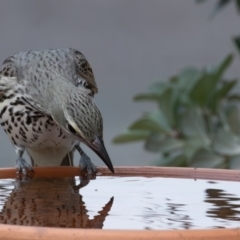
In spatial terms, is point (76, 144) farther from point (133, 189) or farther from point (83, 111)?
point (133, 189)

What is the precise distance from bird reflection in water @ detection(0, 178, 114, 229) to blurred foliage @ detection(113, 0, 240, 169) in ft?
5.62

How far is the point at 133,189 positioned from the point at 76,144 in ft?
3.97

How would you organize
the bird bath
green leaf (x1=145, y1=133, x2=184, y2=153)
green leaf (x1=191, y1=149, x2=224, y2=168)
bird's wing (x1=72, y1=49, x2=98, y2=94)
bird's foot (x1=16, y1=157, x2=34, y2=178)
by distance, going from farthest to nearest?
green leaf (x1=145, y1=133, x2=184, y2=153), green leaf (x1=191, y1=149, x2=224, y2=168), bird's wing (x1=72, y1=49, x2=98, y2=94), bird's foot (x1=16, y1=157, x2=34, y2=178), the bird bath

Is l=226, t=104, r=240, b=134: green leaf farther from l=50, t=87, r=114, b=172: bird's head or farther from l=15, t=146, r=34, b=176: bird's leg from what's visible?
l=50, t=87, r=114, b=172: bird's head

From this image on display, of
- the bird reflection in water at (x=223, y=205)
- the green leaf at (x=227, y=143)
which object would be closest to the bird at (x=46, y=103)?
the bird reflection in water at (x=223, y=205)

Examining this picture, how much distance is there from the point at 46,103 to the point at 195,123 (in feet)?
4.38

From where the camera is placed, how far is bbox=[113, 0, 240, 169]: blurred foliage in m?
5.25

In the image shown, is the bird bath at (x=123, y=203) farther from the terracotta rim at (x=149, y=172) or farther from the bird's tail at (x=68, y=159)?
the bird's tail at (x=68, y=159)

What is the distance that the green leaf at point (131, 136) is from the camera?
5.74 metres

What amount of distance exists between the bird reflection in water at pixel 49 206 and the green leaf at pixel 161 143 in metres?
1.95

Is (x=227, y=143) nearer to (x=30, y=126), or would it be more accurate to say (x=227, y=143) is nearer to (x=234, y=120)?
(x=234, y=120)

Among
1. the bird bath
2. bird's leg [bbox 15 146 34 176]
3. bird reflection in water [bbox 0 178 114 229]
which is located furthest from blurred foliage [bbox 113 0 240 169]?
bird reflection in water [bbox 0 178 114 229]

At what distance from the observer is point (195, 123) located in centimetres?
536

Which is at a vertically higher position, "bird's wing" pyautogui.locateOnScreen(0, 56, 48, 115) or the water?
"bird's wing" pyautogui.locateOnScreen(0, 56, 48, 115)
